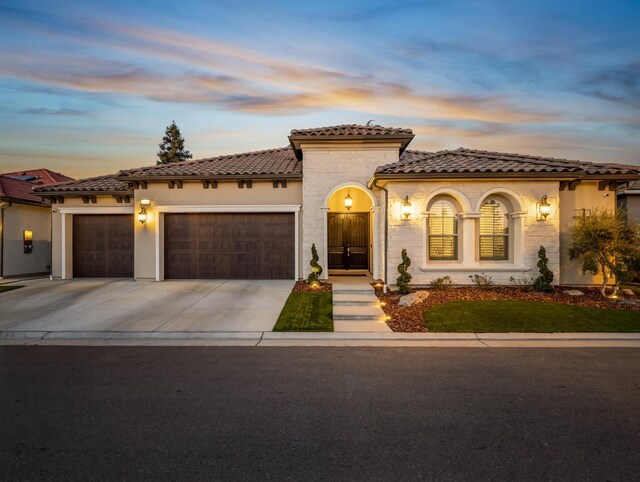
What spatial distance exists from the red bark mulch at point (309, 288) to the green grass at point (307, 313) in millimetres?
462

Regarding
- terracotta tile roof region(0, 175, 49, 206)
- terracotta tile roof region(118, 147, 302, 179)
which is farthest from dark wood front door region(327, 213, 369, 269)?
terracotta tile roof region(0, 175, 49, 206)

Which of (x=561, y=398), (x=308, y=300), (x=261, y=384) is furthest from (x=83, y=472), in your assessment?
(x=308, y=300)

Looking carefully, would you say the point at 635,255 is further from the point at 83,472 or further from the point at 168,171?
the point at 168,171

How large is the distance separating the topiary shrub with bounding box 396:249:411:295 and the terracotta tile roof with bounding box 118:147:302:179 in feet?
16.7

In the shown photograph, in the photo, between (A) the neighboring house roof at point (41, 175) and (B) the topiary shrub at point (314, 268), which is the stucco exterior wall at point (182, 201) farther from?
(A) the neighboring house roof at point (41, 175)

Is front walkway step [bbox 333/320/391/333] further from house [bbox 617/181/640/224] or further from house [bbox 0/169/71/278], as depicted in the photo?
house [bbox 0/169/71/278]

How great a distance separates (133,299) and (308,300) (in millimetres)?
5091

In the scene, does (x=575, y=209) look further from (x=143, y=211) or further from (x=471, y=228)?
(x=143, y=211)

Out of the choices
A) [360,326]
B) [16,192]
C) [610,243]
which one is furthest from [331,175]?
[16,192]

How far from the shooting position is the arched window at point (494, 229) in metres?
12.4

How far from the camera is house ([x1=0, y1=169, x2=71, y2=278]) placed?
16516 mm

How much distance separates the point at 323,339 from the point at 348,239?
30.1ft

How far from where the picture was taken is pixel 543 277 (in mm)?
11273

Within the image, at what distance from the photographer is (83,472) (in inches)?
125
